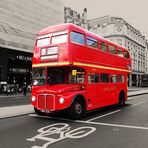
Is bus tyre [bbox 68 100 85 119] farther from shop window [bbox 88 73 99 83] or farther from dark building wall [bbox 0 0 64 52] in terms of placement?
dark building wall [bbox 0 0 64 52]

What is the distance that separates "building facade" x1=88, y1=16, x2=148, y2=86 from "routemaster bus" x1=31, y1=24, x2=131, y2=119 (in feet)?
208

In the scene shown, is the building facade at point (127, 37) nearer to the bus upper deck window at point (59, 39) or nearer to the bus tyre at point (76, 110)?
the bus upper deck window at point (59, 39)

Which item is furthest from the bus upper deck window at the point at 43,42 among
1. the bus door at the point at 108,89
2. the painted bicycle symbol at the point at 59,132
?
the painted bicycle symbol at the point at 59,132

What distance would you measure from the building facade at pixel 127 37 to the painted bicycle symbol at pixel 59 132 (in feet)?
221

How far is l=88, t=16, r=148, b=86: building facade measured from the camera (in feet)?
245

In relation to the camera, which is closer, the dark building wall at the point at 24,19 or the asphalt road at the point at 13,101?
the asphalt road at the point at 13,101

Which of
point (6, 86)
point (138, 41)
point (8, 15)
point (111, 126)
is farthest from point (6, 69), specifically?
point (138, 41)

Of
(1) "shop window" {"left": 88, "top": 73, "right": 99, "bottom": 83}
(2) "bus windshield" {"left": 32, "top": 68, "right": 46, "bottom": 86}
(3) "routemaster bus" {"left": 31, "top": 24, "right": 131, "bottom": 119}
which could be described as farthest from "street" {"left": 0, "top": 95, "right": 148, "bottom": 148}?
(1) "shop window" {"left": 88, "top": 73, "right": 99, "bottom": 83}

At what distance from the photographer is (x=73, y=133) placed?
312 inches

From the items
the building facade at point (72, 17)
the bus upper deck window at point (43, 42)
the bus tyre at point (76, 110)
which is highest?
the building facade at point (72, 17)

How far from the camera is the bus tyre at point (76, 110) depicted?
10398 mm

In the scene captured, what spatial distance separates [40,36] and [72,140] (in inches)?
244

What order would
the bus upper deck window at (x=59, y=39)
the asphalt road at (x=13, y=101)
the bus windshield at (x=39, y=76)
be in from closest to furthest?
the bus upper deck window at (x=59, y=39)
the bus windshield at (x=39, y=76)
the asphalt road at (x=13, y=101)

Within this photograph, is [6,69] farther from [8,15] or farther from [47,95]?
[47,95]
